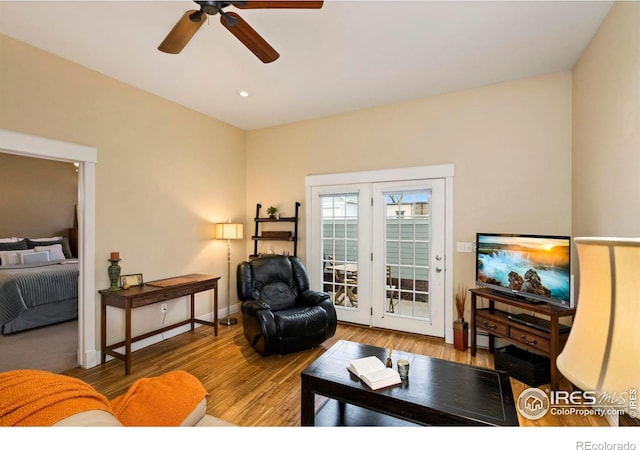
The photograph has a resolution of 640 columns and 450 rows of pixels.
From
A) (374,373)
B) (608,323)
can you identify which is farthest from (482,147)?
(608,323)

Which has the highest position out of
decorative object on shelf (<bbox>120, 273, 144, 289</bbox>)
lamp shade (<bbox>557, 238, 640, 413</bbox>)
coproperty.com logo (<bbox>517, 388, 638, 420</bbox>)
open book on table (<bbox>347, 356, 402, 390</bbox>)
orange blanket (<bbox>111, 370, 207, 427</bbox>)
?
lamp shade (<bbox>557, 238, 640, 413</bbox>)

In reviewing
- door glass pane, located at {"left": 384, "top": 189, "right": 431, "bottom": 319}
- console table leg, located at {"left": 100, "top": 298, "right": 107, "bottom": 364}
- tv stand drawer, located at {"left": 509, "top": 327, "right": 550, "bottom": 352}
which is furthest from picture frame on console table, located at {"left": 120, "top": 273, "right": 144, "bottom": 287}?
tv stand drawer, located at {"left": 509, "top": 327, "right": 550, "bottom": 352}

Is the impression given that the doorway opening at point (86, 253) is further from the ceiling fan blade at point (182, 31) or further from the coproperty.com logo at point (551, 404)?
the coproperty.com logo at point (551, 404)

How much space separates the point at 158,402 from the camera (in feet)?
3.66

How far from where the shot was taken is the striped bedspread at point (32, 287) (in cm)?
375

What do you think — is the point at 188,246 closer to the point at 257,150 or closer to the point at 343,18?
the point at 257,150

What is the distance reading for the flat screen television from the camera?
2.60 m

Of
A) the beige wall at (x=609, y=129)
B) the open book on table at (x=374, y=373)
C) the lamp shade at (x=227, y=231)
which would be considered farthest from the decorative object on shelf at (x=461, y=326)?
the lamp shade at (x=227, y=231)

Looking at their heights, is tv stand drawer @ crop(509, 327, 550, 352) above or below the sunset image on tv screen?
below

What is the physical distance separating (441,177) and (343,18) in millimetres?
2110

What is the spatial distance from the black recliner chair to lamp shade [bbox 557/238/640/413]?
271cm

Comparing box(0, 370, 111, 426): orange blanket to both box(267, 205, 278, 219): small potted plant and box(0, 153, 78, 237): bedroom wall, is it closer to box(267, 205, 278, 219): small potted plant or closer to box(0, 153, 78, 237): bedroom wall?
box(267, 205, 278, 219): small potted plant

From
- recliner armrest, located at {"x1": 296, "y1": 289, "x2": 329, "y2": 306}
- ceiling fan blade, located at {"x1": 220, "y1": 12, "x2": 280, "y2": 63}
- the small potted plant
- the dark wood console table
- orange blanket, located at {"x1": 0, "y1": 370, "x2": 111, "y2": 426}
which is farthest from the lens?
the small potted plant
